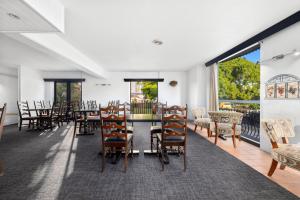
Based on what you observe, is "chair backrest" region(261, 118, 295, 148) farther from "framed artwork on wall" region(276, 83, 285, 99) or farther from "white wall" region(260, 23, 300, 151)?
"framed artwork on wall" region(276, 83, 285, 99)

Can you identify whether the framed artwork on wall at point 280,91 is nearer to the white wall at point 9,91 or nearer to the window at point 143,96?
the window at point 143,96

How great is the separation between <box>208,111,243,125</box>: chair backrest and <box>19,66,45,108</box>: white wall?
7584 mm

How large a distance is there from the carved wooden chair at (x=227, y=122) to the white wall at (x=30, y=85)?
25.0 feet

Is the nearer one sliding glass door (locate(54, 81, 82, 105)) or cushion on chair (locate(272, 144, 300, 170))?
cushion on chair (locate(272, 144, 300, 170))

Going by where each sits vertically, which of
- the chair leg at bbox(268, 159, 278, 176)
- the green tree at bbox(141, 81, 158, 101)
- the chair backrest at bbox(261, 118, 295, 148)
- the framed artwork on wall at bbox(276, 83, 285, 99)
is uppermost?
the green tree at bbox(141, 81, 158, 101)

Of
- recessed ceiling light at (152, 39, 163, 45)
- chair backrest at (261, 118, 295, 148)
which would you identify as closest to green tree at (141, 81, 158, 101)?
recessed ceiling light at (152, 39, 163, 45)

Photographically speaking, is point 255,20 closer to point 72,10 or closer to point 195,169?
point 195,169

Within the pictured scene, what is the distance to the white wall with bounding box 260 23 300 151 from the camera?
116 inches

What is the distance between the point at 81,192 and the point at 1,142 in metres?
3.77

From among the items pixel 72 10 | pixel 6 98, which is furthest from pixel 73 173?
pixel 6 98

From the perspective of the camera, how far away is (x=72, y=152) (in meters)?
3.59

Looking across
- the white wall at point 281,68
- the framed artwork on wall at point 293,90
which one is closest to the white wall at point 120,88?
the white wall at point 281,68

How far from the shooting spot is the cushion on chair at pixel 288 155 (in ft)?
6.62

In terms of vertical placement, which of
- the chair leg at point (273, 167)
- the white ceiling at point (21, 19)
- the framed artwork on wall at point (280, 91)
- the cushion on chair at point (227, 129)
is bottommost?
the chair leg at point (273, 167)
